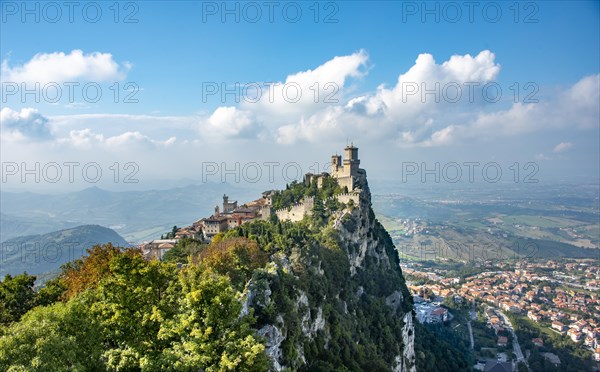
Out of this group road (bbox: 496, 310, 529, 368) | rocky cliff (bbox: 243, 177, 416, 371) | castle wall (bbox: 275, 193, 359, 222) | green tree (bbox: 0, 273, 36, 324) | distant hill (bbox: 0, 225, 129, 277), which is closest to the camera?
rocky cliff (bbox: 243, 177, 416, 371)

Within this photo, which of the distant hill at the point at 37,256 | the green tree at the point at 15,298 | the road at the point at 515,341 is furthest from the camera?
the distant hill at the point at 37,256

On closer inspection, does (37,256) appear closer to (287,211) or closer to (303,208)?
(287,211)

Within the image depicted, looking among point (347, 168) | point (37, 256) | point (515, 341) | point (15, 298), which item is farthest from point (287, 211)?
point (37, 256)

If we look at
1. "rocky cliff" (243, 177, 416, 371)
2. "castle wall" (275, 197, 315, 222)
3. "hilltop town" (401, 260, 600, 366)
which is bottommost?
"hilltop town" (401, 260, 600, 366)

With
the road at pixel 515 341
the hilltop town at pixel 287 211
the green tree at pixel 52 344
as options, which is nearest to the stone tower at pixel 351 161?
the hilltop town at pixel 287 211

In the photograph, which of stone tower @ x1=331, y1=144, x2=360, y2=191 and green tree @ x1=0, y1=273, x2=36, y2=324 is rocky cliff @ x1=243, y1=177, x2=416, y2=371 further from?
green tree @ x1=0, y1=273, x2=36, y2=324

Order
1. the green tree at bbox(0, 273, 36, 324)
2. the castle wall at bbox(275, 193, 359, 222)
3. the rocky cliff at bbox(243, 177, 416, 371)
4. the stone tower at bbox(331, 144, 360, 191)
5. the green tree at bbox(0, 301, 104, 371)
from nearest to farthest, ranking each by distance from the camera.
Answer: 1. the green tree at bbox(0, 301, 104, 371)
2. the rocky cliff at bbox(243, 177, 416, 371)
3. the green tree at bbox(0, 273, 36, 324)
4. the castle wall at bbox(275, 193, 359, 222)
5. the stone tower at bbox(331, 144, 360, 191)

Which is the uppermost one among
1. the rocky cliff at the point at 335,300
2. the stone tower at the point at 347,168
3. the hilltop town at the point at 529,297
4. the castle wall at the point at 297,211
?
the stone tower at the point at 347,168

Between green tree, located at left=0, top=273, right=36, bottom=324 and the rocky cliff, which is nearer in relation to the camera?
the rocky cliff

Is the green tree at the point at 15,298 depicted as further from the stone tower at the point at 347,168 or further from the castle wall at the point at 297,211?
the stone tower at the point at 347,168

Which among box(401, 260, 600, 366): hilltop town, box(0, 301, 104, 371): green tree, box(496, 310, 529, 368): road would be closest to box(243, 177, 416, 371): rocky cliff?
box(0, 301, 104, 371): green tree

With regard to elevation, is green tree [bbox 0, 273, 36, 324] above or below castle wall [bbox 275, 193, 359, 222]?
below

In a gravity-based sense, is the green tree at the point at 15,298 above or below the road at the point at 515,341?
above
